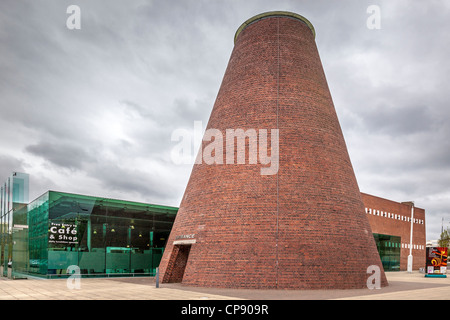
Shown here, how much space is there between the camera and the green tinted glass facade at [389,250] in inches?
1567

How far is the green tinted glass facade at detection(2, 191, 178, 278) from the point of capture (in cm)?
2131

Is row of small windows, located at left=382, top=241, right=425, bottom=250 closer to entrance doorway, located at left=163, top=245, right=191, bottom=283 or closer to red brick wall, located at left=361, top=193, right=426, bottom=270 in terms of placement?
red brick wall, located at left=361, top=193, right=426, bottom=270

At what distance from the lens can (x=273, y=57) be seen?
18547 mm

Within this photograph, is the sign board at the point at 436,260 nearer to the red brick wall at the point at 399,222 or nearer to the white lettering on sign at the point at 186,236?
the red brick wall at the point at 399,222

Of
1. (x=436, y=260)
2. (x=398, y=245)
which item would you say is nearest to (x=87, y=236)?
(x=436, y=260)

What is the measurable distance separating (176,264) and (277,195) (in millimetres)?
5896

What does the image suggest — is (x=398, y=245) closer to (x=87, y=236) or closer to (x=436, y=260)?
(x=436, y=260)

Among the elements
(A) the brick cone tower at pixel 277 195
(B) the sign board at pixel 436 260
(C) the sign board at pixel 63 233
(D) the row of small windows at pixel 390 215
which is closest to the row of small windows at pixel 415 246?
(D) the row of small windows at pixel 390 215

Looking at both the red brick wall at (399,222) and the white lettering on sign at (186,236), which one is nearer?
the white lettering on sign at (186,236)

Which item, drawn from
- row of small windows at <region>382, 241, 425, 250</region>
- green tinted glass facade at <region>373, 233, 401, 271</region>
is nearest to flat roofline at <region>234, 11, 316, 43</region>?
green tinted glass facade at <region>373, 233, 401, 271</region>

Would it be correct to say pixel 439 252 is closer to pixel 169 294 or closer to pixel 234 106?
pixel 234 106

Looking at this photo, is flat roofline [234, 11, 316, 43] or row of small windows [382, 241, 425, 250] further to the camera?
row of small windows [382, 241, 425, 250]

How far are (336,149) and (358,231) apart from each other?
3722mm

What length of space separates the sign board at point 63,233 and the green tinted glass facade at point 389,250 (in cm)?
2870
